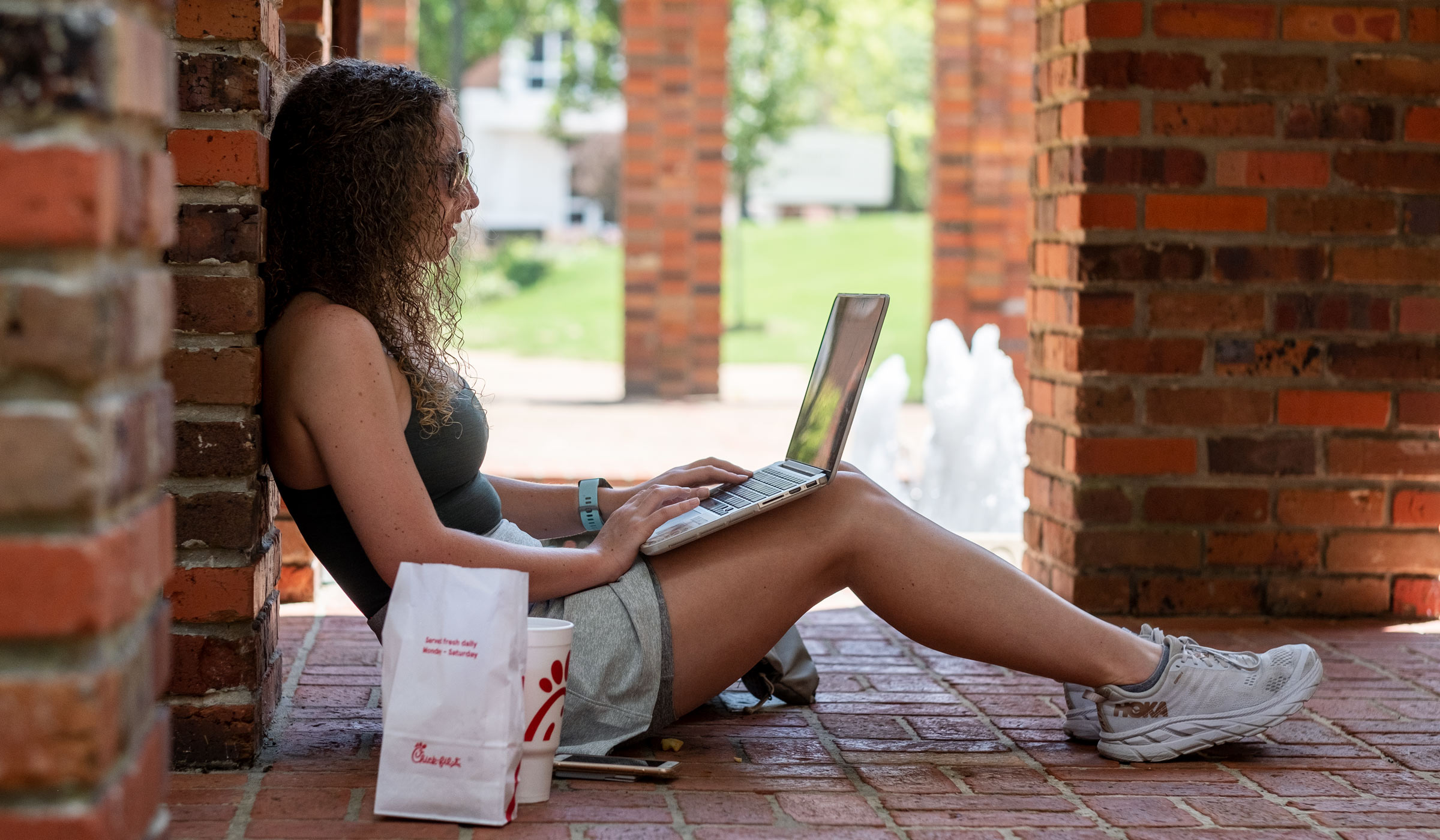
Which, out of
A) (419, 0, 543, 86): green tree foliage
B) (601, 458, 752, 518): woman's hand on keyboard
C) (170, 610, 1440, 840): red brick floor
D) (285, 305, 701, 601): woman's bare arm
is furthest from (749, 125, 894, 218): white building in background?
(285, 305, 701, 601): woman's bare arm

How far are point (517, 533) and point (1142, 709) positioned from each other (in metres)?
1.15

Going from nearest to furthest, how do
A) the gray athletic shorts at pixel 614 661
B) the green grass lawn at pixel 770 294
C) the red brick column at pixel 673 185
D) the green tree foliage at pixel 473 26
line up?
1. the gray athletic shorts at pixel 614 661
2. the red brick column at pixel 673 185
3. the green grass lawn at pixel 770 294
4. the green tree foliage at pixel 473 26

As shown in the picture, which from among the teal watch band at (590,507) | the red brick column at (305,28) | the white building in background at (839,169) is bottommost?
the teal watch band at (590,507)

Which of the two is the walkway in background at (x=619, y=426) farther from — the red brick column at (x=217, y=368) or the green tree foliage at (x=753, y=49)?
the green tree foliage at (x=753, y=49)

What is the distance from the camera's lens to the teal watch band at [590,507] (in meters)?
2.93

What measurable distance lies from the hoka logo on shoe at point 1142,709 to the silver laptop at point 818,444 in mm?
658

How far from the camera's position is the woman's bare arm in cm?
227

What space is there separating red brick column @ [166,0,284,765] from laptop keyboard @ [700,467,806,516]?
777mm

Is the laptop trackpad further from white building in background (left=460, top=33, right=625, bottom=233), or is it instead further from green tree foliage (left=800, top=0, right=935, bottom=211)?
white building in background (left=460, top=33, right=625, bottom=233)

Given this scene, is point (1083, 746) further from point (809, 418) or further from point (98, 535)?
point (98, 535)

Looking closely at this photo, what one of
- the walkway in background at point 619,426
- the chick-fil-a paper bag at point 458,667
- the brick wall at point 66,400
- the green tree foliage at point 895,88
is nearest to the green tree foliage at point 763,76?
the green tree foliage at point 895,88

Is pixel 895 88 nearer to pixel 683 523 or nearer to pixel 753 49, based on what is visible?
pixel 753 49

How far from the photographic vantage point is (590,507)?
293 cm

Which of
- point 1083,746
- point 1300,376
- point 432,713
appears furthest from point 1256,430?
point 432,713
